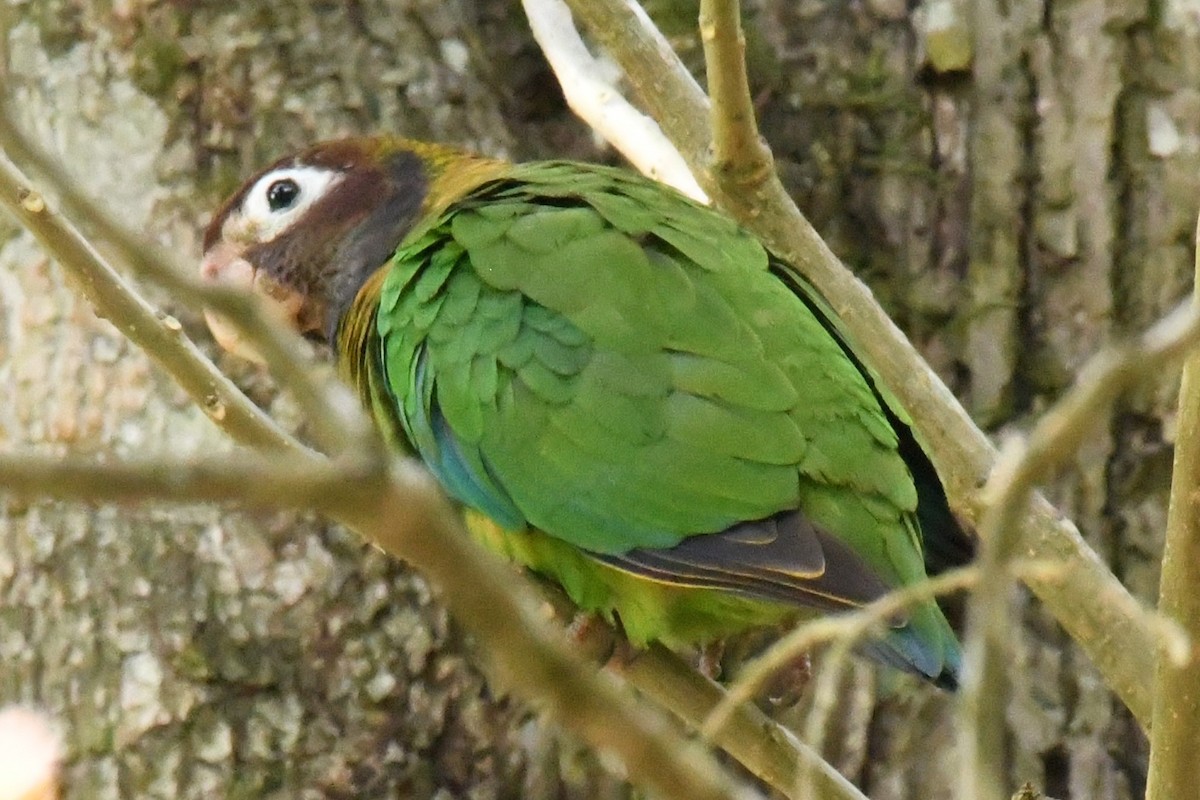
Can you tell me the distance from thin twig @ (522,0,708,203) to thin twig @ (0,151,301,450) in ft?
2.56

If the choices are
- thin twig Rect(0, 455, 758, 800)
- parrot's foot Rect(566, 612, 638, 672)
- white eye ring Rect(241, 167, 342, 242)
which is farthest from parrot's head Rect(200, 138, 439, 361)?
thin twig Rect(0, 455, 758, 800)

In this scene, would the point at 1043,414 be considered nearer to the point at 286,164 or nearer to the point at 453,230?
the point at 453,230

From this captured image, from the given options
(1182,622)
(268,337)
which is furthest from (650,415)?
(268,337)

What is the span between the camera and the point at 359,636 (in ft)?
7.31

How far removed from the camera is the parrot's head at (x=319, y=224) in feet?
7.31

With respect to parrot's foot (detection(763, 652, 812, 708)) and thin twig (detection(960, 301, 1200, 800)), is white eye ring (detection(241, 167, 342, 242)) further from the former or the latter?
thin twig (detection(960, 301, 1200, 800))

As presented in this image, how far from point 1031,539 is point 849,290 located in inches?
14.8

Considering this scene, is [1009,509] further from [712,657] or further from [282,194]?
[282,194]

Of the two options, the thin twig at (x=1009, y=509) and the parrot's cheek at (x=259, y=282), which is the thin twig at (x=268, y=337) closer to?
the thin twig at (x=1009, y=509)

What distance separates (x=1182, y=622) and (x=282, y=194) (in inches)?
59.8

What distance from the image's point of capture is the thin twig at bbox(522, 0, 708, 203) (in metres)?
2.12

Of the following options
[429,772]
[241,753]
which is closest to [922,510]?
[429,772]

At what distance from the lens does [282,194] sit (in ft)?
7.34

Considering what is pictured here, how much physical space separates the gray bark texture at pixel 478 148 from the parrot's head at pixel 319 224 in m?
0.16
